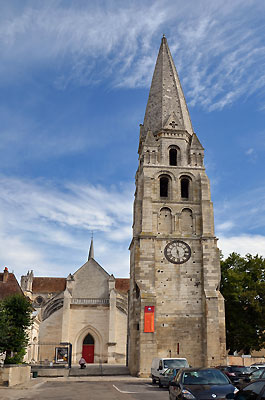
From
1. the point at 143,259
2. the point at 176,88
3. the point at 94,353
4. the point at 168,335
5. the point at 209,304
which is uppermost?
the point at 176,88

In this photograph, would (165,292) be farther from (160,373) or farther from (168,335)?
(160,373)

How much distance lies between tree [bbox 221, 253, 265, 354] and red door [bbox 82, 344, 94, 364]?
16053 millimetres

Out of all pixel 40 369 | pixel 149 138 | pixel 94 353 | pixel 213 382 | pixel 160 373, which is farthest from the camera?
pixel 94 353

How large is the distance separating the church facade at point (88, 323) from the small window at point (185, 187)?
18130 mm

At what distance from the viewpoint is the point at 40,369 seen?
27.7m

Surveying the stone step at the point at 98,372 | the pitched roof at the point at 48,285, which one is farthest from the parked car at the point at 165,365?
the pitched roof at the point at 48,285

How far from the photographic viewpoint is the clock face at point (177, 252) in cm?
3052

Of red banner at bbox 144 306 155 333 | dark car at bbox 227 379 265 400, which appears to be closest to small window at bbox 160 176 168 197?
red banner at bbox 144 306 155 333

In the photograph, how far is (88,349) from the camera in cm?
4425

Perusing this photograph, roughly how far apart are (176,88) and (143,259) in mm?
17578

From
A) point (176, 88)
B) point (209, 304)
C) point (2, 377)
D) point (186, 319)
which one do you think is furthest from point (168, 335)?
point (176, 88)

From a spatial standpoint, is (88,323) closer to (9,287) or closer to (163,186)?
(9,287)

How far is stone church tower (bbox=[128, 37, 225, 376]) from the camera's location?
2802cm

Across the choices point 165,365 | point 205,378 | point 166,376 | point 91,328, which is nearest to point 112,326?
point 91,328
